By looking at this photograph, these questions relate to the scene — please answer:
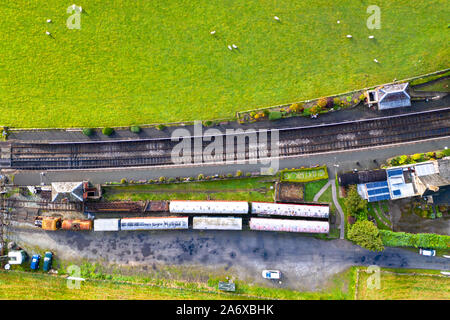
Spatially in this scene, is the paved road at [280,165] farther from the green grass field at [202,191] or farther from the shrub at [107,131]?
the shrub at [107,131]

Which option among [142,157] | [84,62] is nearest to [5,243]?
[142,157]

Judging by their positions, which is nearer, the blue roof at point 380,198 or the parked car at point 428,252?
the blue roof at point 380,198

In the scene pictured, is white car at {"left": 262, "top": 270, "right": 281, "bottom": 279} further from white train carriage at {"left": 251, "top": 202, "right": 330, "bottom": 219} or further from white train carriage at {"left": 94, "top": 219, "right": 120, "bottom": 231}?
white train carriage at {"left": 94, "top": 219, "right": 120, "bottom": 231}

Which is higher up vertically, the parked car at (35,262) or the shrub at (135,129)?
the shrub at (135,129)

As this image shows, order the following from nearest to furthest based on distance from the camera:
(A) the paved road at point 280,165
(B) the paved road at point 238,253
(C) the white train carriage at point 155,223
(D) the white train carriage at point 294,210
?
(D) the white train carriage at point 294,210 → (C) the white train carriage at point 155,223 → (B) the paved road at point 238,253 → (A) the paved road at point 280,165

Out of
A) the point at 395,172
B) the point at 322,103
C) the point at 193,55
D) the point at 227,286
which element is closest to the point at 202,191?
the point at 227,286

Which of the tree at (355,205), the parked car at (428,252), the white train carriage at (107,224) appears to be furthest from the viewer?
the white train carriage at (107,224)

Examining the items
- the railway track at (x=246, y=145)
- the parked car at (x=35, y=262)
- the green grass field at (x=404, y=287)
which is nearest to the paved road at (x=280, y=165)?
the railway track at (x=246, y=145)

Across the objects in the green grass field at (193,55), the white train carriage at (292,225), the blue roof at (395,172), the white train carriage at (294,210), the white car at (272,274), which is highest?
the green grass field at (193,55)
